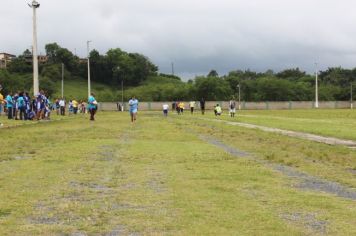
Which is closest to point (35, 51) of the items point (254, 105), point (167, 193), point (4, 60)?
point (167, 193)

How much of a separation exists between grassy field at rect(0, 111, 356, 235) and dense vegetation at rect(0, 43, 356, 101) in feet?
368

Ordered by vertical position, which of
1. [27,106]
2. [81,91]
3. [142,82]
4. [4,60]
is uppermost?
[4,60]

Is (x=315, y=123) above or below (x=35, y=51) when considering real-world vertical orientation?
below

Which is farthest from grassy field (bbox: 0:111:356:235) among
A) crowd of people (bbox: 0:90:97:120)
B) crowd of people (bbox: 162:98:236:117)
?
crowd of people (bbox: 162:98:236:117)

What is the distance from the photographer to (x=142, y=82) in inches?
6924

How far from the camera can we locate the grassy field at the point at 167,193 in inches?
281

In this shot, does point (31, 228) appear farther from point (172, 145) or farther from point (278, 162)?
point (172, 145)

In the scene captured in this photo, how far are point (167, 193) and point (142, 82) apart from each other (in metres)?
167

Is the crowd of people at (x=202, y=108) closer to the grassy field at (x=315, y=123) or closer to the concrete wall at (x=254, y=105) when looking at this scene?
the grassy field at (x=315, y=123)

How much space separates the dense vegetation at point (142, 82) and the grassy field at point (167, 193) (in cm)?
11209

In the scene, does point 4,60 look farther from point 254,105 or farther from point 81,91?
point 254,105

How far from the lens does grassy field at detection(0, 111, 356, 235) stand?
714 centimetres

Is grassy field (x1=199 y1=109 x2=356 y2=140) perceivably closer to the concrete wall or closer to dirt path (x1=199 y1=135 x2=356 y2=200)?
dirt path (x1=199 y1=135 x2=356 y2=200)

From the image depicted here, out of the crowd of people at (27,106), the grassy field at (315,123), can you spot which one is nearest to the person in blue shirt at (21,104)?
the crowd of people at (27,106)
